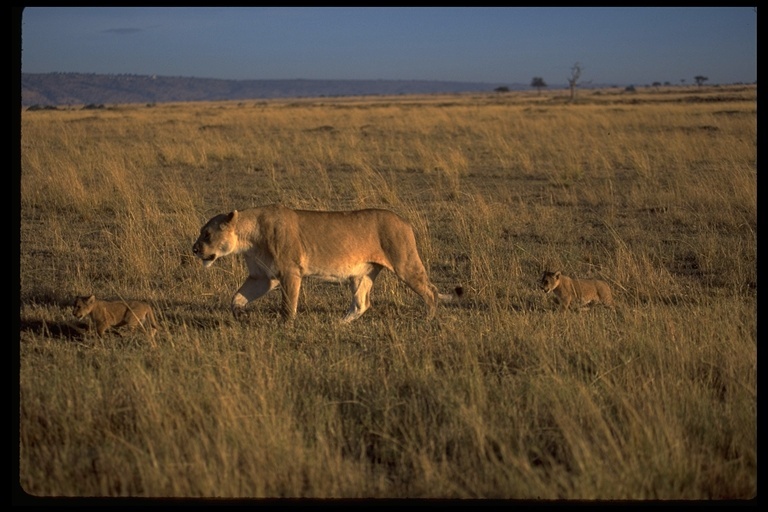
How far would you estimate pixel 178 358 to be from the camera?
630cm

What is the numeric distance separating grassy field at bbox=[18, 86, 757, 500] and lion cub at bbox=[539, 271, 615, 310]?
0.21 meters

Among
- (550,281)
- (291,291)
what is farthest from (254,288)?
(550,281)

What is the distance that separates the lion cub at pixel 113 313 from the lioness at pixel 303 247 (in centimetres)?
75

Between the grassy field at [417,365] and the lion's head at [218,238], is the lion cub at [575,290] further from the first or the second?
the lion's head at [218,238]

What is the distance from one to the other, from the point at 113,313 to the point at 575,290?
14.7ft

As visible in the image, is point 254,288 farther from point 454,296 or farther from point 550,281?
point 550,281

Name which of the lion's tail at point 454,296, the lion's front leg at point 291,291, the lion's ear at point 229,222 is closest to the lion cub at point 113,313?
the lion's ear at point 229,222

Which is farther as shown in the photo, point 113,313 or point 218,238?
point 218,238

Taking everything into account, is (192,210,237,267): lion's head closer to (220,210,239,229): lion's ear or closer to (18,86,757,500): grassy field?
(220,210,239,229): lion's ear

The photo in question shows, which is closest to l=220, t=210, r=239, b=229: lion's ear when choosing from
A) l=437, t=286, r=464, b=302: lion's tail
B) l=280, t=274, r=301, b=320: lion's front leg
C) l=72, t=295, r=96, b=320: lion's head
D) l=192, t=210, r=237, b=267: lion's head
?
l=192, t=210, r=237, b=267: lion's head

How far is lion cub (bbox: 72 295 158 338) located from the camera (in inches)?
281

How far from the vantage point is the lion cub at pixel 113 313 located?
7.14 m

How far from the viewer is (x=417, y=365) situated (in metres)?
6.19
